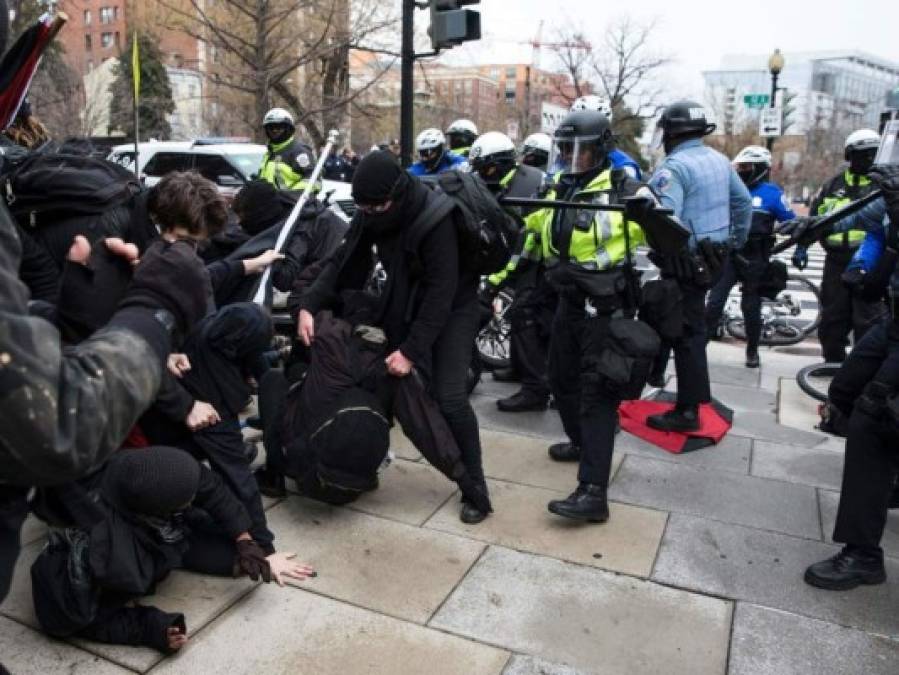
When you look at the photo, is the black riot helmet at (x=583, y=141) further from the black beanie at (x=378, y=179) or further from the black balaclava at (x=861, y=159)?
the black balaclava at (x=861, y=159)

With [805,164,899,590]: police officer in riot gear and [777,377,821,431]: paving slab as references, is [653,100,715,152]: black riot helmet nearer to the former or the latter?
[805,164,899,590]: police officer in riot gear

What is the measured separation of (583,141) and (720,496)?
6.73 ft

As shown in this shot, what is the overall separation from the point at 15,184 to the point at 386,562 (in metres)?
2.29

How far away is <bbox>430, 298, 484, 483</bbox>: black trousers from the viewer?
3.80m

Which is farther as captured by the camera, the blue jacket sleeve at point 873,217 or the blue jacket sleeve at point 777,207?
the blue jacket sleeve at point 777,207

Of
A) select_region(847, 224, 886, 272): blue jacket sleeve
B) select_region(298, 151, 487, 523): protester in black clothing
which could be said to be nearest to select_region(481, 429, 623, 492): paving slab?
select_region(298, 151, 487, 523): protester in black clothing

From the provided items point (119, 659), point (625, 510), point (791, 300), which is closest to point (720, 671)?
point (625, 510)

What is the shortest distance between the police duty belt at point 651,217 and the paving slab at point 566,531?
1363 millimetres

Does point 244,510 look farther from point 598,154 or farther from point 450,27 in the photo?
point 450,27

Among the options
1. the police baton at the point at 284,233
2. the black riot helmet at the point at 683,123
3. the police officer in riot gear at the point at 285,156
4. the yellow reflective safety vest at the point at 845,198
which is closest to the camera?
the police baton at the point at 284,233

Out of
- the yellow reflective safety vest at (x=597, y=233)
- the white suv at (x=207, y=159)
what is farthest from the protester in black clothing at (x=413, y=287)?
the white suv at (x=207, y=159)

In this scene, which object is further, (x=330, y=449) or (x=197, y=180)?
(x=330, y=449)

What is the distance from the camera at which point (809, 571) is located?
335 cm

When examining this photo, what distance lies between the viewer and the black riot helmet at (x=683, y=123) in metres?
4.81
